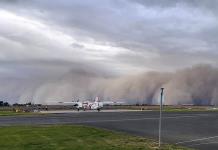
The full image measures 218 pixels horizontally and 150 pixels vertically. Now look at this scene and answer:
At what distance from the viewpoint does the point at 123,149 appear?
2388cm

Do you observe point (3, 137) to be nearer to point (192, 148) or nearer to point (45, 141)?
point (45, 141)

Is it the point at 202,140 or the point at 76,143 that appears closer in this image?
the point at 76,143

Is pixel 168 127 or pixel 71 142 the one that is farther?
pixel 168 127

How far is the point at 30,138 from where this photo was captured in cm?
2875

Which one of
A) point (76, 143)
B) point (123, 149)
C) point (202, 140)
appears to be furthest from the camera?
point (202, 140)

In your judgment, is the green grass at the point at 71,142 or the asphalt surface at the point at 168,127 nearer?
the green grass at the point at 71,142

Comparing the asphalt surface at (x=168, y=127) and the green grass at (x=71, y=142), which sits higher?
the asphalt surface at (x=168, y=127)

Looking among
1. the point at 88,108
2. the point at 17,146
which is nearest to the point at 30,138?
the point at 17,146

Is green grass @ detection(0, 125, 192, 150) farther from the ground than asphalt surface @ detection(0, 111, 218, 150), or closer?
closer

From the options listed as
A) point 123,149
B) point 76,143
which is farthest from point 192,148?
point 76,143

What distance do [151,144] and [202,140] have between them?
540 cm

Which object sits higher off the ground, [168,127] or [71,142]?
[168,127]

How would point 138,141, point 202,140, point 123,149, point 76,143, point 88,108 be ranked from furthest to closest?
1. point 88,108
2. point 202,140
3. point 138,141
4. point 76,143
5. point 123,149

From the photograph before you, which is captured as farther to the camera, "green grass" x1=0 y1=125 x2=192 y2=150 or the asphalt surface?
Result: the asphalt surface
